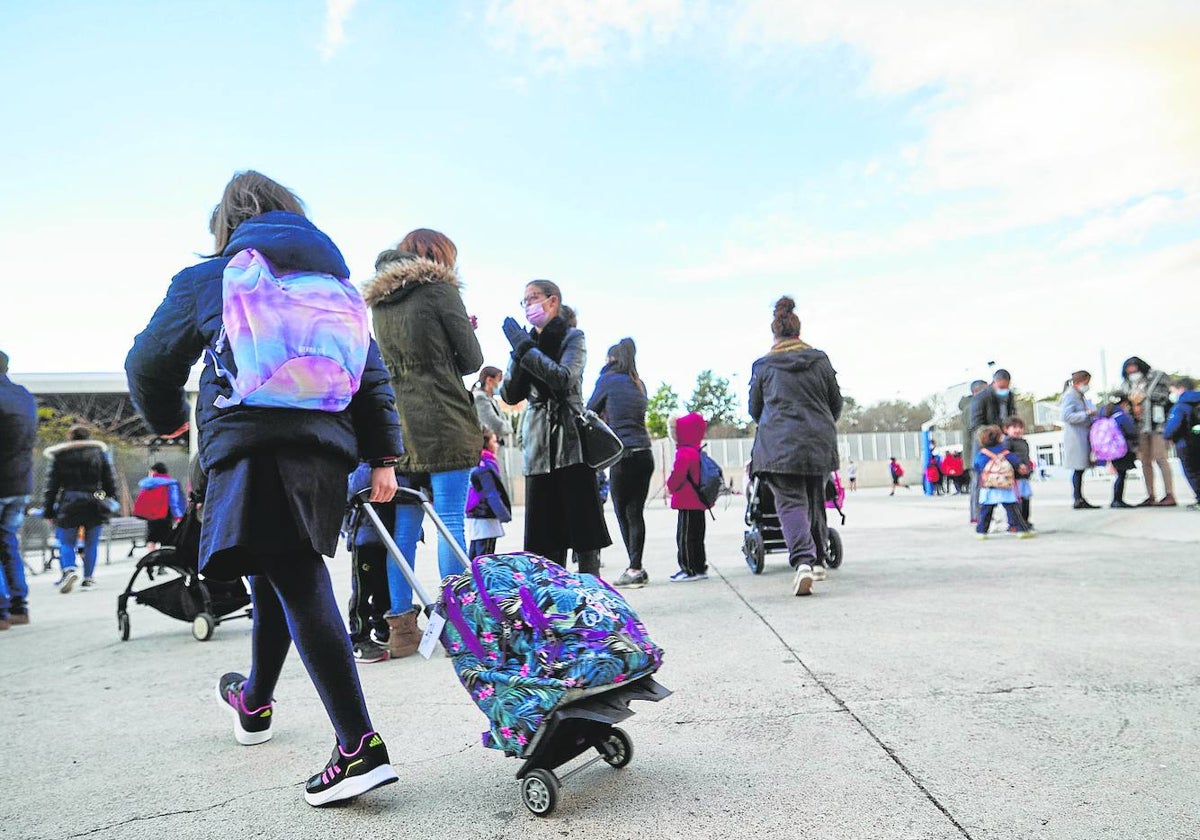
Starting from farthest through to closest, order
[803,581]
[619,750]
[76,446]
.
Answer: [76,446], [803,581], [619,750]

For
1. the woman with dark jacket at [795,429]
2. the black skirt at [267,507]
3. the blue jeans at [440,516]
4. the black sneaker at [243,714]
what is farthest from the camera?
the woman with dark jacket at [795,429]

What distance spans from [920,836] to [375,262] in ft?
12.2

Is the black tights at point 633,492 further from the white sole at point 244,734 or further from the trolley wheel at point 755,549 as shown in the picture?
the white sole at point 244,734

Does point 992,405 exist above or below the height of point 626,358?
below

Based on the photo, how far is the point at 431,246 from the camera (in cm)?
468

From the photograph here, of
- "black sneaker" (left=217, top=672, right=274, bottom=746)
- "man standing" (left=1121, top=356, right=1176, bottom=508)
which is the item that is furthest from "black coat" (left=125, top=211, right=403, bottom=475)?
"man standing" (left=1121, top=356, right=1176, bottom=508)

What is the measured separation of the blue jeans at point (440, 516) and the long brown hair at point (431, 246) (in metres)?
1.11

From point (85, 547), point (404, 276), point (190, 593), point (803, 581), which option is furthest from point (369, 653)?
point (85, 547)

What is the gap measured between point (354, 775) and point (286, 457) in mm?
903

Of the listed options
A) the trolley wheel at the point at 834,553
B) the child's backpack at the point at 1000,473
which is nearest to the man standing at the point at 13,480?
the trolley wheel at the point at 834,553

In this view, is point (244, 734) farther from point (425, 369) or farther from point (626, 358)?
point (626, 358)

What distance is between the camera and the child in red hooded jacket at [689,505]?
24.1 ft

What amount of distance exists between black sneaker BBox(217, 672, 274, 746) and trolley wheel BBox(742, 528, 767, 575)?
15.7 feet

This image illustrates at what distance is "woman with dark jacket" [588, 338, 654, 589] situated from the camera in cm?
719
